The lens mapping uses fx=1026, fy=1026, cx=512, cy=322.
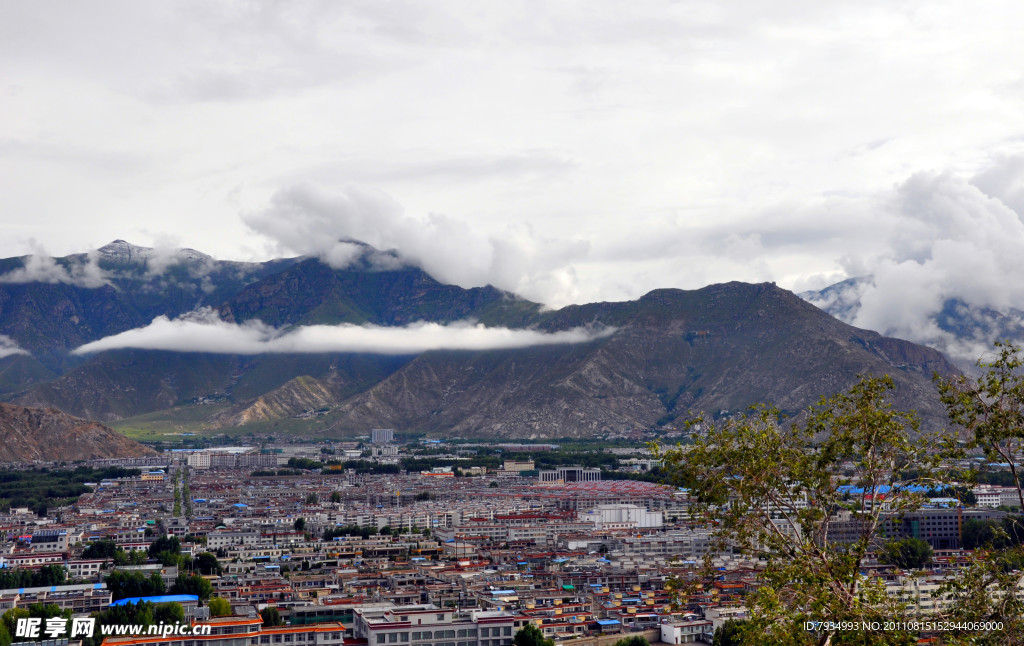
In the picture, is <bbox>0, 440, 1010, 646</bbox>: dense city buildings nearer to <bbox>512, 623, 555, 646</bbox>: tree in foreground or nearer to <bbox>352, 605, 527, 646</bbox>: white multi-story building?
<bbox>352, 605, 527, 646</bbox>: white multi-story building

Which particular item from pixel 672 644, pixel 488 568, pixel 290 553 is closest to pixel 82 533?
pixel 290 553

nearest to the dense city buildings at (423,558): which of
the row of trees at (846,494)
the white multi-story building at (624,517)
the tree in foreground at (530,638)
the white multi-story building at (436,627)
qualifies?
the white multi-story building at (436,627)

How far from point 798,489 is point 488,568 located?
62.0 metres

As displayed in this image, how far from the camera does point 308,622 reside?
2229 inches

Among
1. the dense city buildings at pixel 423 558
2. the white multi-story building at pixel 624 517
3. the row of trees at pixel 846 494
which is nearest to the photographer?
the row of trees at pixel 846 494

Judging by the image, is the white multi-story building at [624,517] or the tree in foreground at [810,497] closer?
the tree in foreground at [810,497]

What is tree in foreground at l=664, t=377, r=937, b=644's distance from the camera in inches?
675

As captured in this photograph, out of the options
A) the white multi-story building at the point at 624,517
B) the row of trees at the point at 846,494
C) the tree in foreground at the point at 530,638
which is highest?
the row of trees at the point at 846,494

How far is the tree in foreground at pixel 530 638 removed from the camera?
4859cm

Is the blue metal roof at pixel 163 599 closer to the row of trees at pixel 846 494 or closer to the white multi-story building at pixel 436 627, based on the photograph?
the white multi-story building at pixel 436 627

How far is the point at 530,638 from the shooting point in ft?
160

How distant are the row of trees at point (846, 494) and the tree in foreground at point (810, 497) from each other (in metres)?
0.03

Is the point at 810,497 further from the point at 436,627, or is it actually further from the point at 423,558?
the point at 423,558

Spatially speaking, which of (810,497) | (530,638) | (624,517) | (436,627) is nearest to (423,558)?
(624,517)
